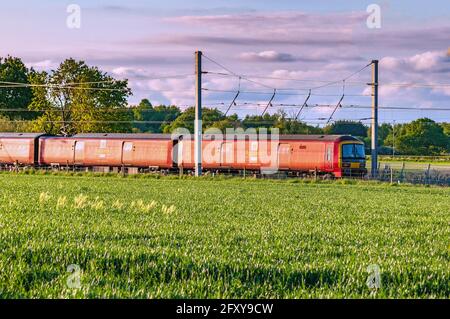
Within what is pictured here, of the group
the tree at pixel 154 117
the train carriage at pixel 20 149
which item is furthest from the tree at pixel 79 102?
the tree at pixel 154 117

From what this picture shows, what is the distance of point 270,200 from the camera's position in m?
26.8

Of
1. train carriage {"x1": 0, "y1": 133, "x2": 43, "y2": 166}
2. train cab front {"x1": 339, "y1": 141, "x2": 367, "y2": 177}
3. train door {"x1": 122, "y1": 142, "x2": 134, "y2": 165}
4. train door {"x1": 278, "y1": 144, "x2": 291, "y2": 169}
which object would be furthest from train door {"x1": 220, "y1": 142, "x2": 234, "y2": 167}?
train carriage {"x1": 0, "y1": 133, "x2": 43, "y2": 166}

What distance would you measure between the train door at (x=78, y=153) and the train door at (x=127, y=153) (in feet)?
12.3

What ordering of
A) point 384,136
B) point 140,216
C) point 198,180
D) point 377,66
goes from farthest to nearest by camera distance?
point 384,136, point 377,66, point 198,180, point 140,216

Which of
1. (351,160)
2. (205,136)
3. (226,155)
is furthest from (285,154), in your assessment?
(205,136)

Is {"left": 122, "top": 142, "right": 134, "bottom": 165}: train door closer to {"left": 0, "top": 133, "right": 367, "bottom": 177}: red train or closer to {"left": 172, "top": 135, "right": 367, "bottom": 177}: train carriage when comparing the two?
{"left": 0, "top": 133, "right": 367, "bottom": 177}: red train

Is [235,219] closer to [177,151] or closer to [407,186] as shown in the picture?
[407,186]

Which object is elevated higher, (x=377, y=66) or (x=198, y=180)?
(x=377, y=66)

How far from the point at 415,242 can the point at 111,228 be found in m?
5.48

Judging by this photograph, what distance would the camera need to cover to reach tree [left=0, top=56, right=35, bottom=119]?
97.6 m

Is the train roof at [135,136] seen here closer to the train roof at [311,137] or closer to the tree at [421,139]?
the train roof at [311,137]

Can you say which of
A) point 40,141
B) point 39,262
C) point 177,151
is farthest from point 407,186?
point 39,262

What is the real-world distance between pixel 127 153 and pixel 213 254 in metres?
46.7
